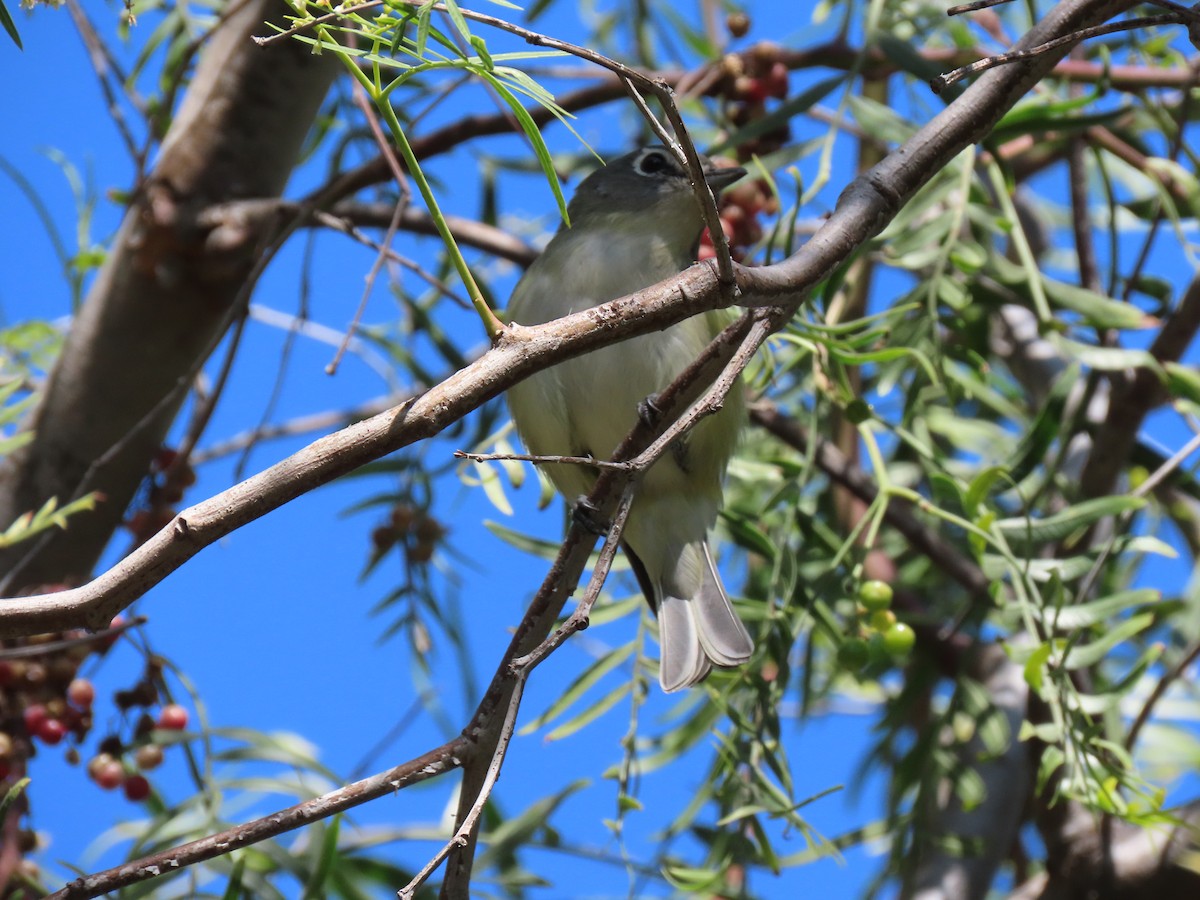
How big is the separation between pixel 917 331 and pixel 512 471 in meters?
0.99

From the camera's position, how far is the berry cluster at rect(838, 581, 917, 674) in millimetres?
2666

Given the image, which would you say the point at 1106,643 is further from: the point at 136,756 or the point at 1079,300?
the point at 136,756

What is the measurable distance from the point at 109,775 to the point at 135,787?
0.45ft

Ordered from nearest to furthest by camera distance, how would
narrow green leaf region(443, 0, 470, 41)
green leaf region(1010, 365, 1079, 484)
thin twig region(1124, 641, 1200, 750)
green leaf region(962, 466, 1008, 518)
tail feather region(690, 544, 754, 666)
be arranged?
narrow green leaf region(443, 0, 470, 41)
green leaf region(962, 466, 1008, 518)
tail feather region(690, 544, 754, 666)
thin twig region(1124, 641, 1200, 750)
green leaf region(1010, 365, 1079, 484)

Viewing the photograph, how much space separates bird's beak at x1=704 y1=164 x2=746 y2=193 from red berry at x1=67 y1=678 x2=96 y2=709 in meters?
1.77

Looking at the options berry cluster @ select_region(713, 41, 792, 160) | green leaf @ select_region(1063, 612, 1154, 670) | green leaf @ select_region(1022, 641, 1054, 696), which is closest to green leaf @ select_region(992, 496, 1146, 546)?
green leaf @ select_region(1063, 612, 1154, 670)

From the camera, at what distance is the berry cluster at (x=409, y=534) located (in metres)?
3.60

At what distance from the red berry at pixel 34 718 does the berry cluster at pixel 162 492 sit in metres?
0.53

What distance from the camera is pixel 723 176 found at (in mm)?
3219

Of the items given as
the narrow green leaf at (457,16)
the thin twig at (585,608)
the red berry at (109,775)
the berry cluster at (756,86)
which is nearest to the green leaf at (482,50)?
the narrow green leaf at (457,16)

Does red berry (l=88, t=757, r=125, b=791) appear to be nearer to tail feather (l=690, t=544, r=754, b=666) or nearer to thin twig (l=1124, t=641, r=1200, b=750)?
tail feather (l=690, t=544, r=754, b=666)

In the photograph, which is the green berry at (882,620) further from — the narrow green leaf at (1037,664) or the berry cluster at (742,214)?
the berry cluster at (742,214)

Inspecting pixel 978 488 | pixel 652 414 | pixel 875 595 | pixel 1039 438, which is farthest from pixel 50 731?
pixel 1039 438

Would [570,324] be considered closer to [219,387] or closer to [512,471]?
[512,471]
